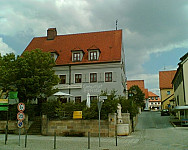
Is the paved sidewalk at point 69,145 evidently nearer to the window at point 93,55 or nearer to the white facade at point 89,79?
the white facade at point 89,79

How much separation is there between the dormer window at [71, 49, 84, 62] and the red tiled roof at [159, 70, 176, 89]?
3957 cm

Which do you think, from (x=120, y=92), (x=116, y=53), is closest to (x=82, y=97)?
(x=120, y=92)

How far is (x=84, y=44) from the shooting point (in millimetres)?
37062

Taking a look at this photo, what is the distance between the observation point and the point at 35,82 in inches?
1019

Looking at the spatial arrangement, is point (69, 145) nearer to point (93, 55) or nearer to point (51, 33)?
point (93, 55)

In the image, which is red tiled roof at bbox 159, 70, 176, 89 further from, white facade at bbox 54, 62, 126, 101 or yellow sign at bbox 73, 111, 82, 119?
yellow sign at bbox 73, 111, 82, 119

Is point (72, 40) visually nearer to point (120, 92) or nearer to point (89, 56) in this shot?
point (89, 56)

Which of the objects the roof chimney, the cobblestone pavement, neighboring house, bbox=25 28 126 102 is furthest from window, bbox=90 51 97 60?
the cobblestone pavement

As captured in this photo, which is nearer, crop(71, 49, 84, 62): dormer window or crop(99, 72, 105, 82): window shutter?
crop(99, 72, 105, 82): window shutter

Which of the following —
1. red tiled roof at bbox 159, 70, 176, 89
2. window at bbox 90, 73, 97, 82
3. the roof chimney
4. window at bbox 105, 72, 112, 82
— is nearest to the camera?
window at bbox 105, 72, 112, 82

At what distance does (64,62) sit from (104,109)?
16.2 m

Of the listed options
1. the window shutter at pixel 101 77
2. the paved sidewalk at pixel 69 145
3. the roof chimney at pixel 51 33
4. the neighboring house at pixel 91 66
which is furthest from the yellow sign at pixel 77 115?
the roof chimney at pixel 51 33

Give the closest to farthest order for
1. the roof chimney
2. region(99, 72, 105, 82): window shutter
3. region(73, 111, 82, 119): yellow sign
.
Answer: region(73, 111, 82, 119): yellow sign → region(99, 72, 105, 82): window shutter → the roof chimney

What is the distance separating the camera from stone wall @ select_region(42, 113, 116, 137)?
1966 cm
